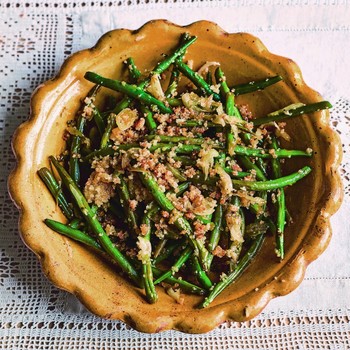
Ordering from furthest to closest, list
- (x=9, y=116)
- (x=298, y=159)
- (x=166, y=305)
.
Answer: (x=9, y=116) < (x=298, y=159) < (x=166, y=305)

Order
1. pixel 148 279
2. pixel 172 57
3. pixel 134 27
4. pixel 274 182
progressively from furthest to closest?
pixel 134 27, pixel 172 57, pixel 274 182, pixel 148 279

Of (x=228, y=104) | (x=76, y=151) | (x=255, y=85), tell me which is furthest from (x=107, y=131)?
(x=255, y=85)

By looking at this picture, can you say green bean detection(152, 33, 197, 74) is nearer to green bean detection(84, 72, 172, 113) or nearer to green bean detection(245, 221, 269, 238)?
green bean detection(84, 72, 172, 113)

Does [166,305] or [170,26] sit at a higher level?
[170,26]

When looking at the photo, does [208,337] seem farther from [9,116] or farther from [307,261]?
[9,116]

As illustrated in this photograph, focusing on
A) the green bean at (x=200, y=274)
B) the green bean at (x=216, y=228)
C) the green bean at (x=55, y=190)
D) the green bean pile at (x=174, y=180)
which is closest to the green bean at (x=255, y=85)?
the green bean pile at (x=174, y=180)

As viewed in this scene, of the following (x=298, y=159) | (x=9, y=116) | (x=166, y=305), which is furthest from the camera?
(x=9, y=116)

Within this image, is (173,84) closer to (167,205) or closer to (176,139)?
(176,139)

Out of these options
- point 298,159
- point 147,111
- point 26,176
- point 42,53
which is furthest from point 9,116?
point 298,159
